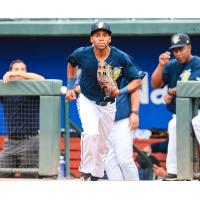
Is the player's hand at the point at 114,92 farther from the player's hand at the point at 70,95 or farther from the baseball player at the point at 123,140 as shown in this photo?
the baseball player at the point at 123,140

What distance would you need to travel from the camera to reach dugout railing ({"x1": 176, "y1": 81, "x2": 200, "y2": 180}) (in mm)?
8328

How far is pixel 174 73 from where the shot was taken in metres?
8.77

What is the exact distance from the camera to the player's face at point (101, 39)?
8.14m

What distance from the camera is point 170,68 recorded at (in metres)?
8.80

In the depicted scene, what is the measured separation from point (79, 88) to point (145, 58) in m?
2.31

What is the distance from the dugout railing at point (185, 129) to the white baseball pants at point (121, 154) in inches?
25.1

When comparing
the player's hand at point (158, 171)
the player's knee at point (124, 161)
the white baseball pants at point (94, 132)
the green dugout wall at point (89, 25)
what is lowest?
the player's hand at point (158, 171)

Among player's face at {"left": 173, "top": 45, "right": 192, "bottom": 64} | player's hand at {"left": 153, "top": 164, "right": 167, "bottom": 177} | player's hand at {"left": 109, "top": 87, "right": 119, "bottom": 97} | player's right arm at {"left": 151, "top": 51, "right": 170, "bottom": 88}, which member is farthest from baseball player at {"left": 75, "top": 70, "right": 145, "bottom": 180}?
player's hand at {"left": 153, "top": 164, "right": 167, "bottom": 177}

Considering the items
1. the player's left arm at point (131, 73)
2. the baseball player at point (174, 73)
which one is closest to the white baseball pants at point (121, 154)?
the baseball player at point (174, 73)

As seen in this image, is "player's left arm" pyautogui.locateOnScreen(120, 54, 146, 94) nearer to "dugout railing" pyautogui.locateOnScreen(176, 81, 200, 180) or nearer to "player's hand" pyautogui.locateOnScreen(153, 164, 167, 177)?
"dugout railing" pyautogui.locateOnScreen(176, 81, 200, 180)

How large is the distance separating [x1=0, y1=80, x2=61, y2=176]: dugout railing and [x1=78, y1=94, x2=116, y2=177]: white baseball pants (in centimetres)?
35

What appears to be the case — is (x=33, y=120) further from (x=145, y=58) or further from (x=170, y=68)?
(x=145, y=58)
